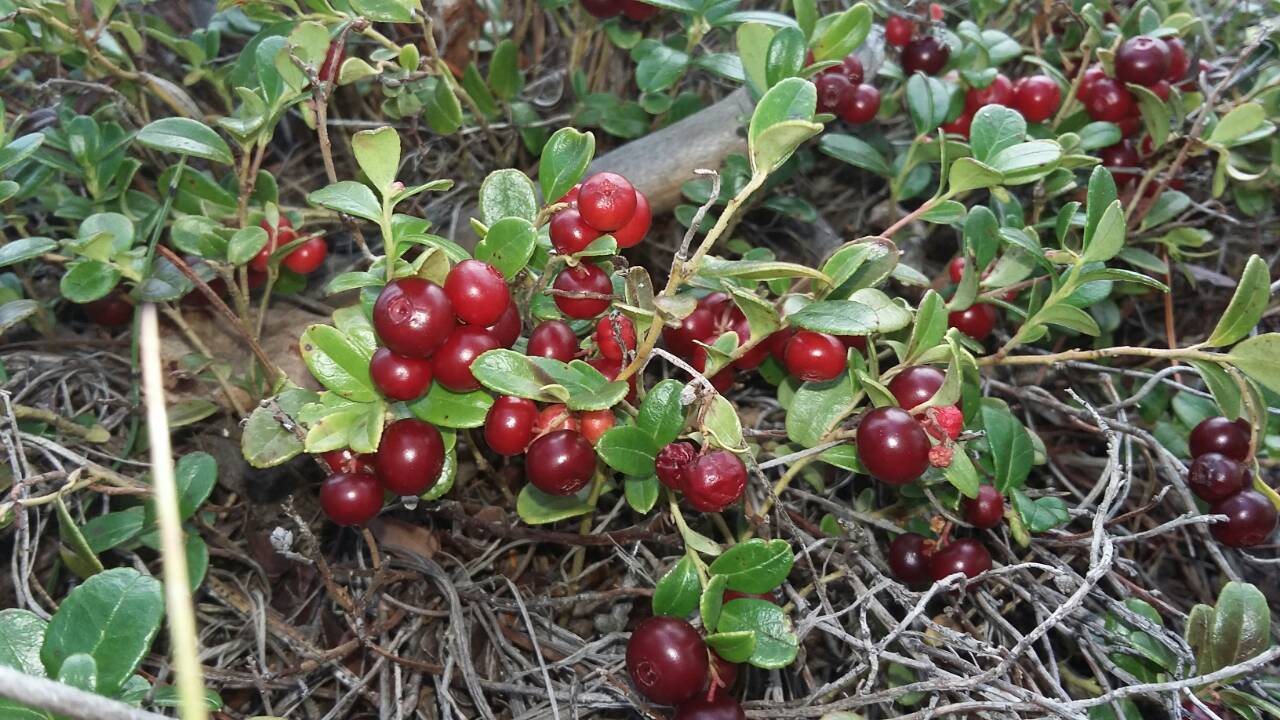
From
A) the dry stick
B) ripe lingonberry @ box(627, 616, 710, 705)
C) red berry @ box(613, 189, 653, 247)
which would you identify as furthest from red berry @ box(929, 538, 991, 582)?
the dry stick

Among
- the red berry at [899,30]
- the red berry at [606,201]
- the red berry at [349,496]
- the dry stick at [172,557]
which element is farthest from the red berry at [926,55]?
the dry stick at [172,557]

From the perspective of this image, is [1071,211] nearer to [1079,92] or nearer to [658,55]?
[1079,92]

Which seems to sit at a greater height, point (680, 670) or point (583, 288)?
point (583, 288)

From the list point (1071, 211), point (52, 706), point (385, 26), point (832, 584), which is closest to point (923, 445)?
point (832, 584)

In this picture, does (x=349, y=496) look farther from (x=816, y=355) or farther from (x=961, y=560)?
(x=961, y=560)

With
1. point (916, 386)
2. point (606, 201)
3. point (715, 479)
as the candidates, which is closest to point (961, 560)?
point (916, 386)

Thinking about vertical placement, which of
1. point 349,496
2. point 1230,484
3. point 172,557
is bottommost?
point 1230,484

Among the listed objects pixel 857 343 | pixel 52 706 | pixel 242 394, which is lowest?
pixel 242 394
